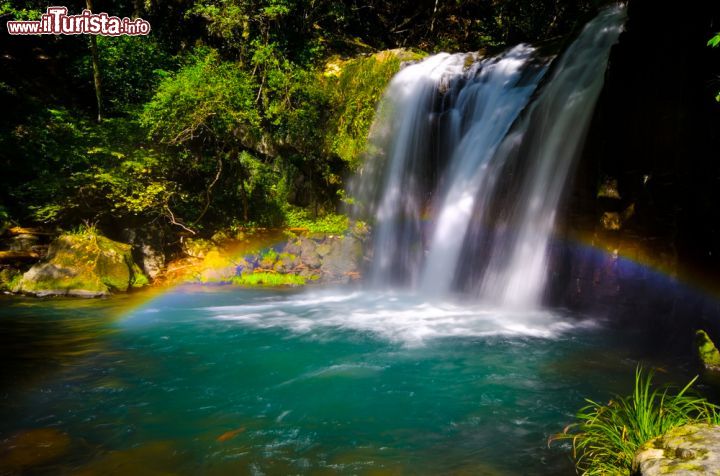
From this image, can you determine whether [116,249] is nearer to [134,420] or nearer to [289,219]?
[289,219]

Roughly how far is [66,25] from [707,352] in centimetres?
1889

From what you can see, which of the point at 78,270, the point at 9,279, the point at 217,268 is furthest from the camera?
the point at 217,268

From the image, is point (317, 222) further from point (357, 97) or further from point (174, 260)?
point (174, 260)

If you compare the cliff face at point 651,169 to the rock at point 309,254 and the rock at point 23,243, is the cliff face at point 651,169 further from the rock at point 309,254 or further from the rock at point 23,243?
the rock at point 23,243

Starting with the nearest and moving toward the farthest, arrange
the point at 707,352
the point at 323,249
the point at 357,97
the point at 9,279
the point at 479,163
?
the point at 707,352 < the point at 9,279 < the point at 479,163 < the point at 323,249 < the point at 357,97

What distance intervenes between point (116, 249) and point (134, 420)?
7.77 meters

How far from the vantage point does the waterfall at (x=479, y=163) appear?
848cm

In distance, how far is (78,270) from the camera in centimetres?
978

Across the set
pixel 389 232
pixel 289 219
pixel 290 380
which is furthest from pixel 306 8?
pixel 290 380

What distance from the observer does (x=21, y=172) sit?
1082 cm

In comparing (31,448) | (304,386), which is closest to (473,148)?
(304,386)

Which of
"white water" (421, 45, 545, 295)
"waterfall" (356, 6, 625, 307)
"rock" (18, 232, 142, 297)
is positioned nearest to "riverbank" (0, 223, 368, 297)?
"rock" (18, 232, 142, 297)

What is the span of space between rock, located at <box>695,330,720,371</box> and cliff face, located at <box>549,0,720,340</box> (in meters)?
0.63

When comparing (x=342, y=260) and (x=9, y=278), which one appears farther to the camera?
(x=342, y=260)
